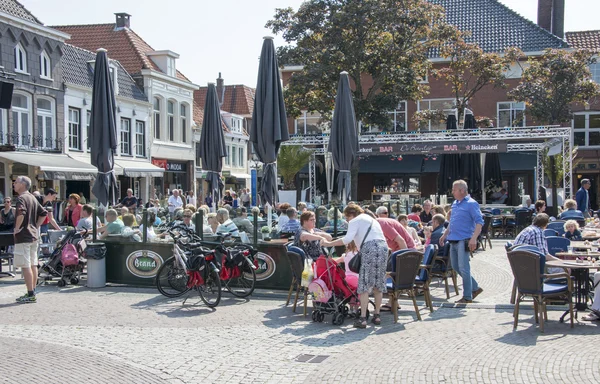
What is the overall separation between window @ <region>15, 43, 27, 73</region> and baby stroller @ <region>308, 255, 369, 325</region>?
21777 millimetres

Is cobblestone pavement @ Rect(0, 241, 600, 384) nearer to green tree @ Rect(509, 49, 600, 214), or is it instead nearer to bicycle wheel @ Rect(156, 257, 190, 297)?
bicycle wheel @ Rect(156, 257, 190, 297)

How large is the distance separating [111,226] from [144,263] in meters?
1.02

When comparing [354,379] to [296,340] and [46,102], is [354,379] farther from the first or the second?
[46,102]

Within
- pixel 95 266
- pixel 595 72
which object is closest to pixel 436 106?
pixel 595 72

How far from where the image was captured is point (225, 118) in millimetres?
49125

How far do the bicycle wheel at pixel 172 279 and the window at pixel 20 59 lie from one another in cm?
1924

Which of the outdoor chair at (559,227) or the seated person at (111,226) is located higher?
the seated person at (111,226)

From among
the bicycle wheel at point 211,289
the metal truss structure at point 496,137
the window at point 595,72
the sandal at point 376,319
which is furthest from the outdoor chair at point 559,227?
the window at point 595,72

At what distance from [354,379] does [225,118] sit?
146 feet

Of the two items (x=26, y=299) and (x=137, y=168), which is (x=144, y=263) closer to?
(x=26, y=299)

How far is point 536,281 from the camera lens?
7562mm

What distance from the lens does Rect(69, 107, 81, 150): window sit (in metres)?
29.2

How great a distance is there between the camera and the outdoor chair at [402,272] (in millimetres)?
8172

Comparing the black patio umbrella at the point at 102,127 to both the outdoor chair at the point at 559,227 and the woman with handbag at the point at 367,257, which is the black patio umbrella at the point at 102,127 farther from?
the outdoor chair at the point at 559,227
